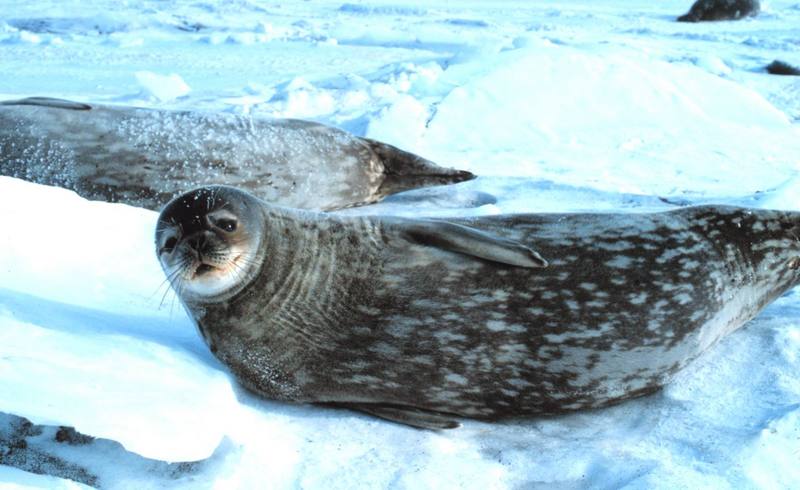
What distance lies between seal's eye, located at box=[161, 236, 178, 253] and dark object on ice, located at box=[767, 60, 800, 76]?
614 centimetres

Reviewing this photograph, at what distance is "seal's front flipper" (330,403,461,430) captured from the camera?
2195 mm

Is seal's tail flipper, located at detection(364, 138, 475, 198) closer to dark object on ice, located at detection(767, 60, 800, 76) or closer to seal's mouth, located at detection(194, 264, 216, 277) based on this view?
seal's mouth, located at detection(194, 264, 216, 277)

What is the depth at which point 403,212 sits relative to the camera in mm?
4039

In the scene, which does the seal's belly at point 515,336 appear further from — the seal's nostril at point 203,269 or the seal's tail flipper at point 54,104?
the seal's tail flipper at point 54,104

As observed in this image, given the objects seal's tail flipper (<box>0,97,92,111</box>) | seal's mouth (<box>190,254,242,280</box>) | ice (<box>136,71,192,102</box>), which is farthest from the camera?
ice (<box>136,71,192,102</box>)

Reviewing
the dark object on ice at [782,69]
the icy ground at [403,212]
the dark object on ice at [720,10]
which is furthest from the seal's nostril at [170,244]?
the dark object on ice at [720,10]

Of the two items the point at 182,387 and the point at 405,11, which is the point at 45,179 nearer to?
the point at 182,387

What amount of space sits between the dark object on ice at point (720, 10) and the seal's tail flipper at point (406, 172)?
7.90 m

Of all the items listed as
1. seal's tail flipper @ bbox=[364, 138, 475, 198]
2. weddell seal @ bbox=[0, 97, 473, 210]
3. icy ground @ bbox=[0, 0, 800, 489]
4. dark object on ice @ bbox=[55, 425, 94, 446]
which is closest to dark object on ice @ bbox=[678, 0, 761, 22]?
icy ground @ bbox=[0, 0, 800, 489]

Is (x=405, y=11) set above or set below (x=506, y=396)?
below

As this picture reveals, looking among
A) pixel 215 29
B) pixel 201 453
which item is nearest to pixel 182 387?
pixel 201 453

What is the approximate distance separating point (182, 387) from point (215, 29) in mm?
8452

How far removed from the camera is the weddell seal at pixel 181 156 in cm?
383

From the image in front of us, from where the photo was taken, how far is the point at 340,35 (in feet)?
31.0
